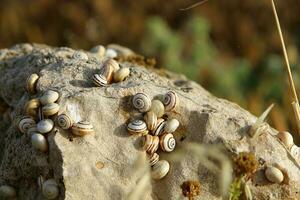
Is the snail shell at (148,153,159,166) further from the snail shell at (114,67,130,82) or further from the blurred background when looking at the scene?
the blurred background

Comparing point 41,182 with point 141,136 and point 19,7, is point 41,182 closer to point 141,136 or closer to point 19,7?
point 141,136

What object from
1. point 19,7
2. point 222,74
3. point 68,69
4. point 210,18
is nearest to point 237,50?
point 210,18

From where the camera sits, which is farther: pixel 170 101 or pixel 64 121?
pixel 170 101

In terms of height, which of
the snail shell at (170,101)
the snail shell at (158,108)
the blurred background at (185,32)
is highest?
the snail shell at (170,101)

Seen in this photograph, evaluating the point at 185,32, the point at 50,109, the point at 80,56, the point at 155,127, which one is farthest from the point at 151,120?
the point at 185,32

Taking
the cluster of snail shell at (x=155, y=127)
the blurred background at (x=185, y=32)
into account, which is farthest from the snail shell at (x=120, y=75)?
the blurred background at (x=185, y=32)

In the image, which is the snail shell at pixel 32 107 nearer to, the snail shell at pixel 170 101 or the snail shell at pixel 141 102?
the snail shell at pixel 141 102

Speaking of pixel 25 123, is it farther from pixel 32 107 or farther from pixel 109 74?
pixel 109 74
